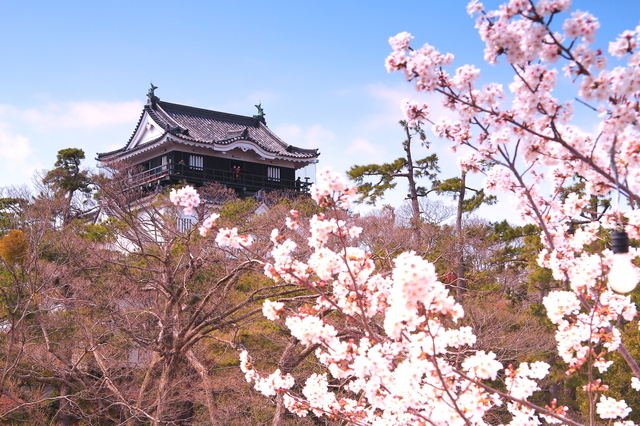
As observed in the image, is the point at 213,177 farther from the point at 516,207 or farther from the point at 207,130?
the point at 516,207

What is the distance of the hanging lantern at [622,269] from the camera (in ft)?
7.97

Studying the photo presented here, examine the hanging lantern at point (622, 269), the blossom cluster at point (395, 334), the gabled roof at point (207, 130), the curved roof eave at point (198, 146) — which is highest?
the gabled roof at point (207, 130)

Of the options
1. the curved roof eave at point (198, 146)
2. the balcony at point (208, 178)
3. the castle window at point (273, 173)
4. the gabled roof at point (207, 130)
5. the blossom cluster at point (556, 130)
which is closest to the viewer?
the blossom cluster at point (556, 130)

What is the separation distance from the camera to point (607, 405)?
3580mm

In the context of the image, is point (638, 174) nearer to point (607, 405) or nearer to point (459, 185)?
point (607, 405)

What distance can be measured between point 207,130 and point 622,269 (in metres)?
19.3

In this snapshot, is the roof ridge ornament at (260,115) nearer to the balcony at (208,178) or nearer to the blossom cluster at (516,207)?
the balcony at (208,178)

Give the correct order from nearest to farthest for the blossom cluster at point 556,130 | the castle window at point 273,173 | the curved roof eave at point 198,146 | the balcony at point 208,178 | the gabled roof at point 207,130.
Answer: the blossom cluster at point 556,130 < the balcony at point 208,178 < the curved roof eave at point 198,146 < the gabled roof at point 207,130 < the castle window at point 273,173

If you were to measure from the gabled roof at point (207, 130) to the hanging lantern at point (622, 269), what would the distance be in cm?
1699

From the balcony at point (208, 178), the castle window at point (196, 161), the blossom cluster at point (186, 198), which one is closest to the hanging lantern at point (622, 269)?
the blossom cluster at point (186, 198)

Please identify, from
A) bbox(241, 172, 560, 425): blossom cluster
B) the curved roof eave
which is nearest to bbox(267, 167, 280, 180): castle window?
the curved roof eave

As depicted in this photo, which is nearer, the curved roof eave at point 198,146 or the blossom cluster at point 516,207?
the blossom cluster at point 516,207

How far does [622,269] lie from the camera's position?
2.46 metres

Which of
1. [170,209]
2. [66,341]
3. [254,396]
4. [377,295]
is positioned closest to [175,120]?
[170,209]
